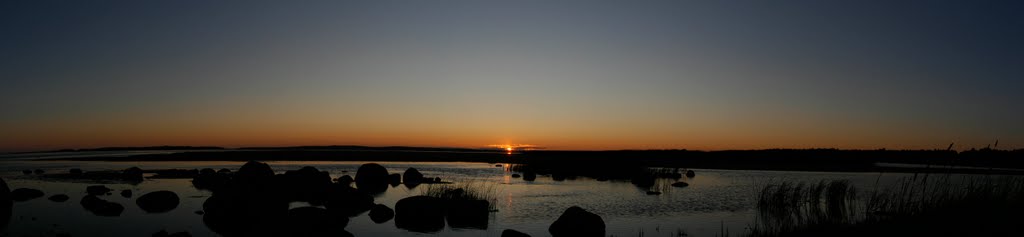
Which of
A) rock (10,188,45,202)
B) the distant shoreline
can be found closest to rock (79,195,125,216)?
rock (10,188,45,202)

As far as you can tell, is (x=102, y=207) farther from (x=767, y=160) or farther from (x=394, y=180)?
(x=767, y=160)

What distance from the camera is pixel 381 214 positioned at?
24.0 metres

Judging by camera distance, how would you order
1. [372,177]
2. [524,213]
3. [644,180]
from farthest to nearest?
[644,180] < [372,177] < [524,213]

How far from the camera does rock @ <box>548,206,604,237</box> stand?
752 inches

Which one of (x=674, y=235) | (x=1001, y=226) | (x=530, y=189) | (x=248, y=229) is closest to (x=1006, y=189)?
(x=1001, y=226)

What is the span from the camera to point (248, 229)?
20781 millimetres

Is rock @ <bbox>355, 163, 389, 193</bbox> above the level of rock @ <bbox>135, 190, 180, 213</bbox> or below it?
above

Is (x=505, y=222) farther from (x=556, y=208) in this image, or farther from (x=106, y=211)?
(x=106, y=211)

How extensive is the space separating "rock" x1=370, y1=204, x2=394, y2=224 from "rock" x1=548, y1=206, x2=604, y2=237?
7145 mm

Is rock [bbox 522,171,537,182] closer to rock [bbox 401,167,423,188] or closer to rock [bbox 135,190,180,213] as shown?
rock [bbox 401,167,423,188]

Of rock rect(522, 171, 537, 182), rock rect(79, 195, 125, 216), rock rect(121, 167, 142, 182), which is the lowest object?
rock rect(79, 195, 125, 216)

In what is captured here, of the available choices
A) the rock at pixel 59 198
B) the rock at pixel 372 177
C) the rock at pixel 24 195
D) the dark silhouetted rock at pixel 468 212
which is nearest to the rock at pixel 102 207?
the rock at pixel 59 198

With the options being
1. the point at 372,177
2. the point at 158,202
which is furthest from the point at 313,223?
the point at 372,177

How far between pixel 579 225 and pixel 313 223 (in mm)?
8456
